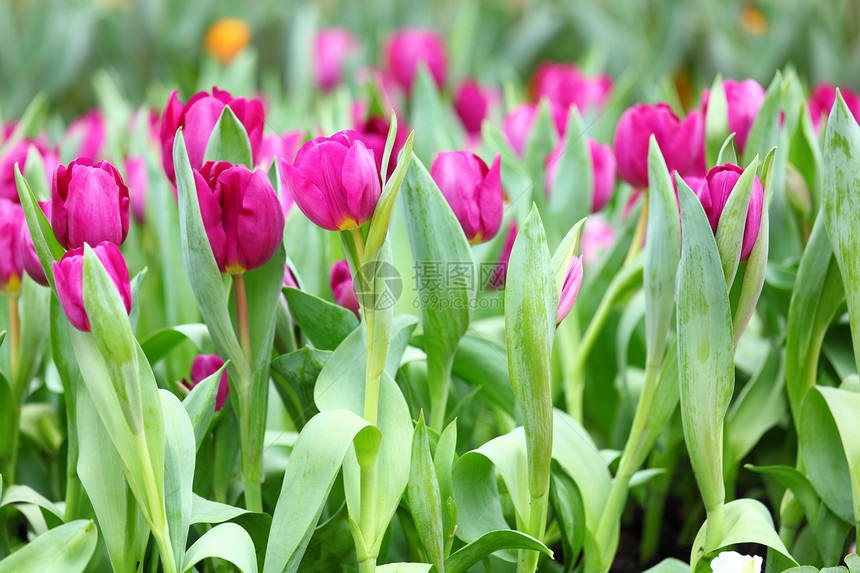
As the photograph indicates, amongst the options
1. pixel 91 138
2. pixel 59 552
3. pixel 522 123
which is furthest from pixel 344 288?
pixel 91 138

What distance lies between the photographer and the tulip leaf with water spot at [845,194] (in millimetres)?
624

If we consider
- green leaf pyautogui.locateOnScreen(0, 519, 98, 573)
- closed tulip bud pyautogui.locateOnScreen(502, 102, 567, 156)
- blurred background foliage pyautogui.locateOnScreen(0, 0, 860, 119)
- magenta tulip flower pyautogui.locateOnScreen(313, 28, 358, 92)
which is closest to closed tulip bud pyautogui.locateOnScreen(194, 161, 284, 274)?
green leaf pyautogui.locateOnScreen(0, 519, 98, 573)

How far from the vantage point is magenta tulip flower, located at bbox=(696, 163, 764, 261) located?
0.57 metres

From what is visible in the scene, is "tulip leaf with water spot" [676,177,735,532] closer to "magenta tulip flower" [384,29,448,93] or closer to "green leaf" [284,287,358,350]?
"green leaf" [284,287,358,350]

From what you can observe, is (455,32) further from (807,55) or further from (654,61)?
(807,55)

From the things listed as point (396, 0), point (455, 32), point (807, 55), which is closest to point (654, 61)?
point (807, 55)

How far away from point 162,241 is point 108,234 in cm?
33

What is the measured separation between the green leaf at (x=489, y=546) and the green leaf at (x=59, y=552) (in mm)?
254

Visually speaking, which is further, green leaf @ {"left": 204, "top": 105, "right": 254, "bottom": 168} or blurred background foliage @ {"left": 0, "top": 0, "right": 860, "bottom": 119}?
blurred background foliage @ {"left": 0, "top": 0, "right": 860, "bottom": 119}

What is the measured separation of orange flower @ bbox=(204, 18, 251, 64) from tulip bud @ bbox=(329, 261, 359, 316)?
5.37ft

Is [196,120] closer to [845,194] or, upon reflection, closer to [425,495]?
[425,495]

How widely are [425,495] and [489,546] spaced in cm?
6

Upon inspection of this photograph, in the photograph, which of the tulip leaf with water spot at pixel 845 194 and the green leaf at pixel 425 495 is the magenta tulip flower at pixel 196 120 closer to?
the green leaf at pixel 425 495

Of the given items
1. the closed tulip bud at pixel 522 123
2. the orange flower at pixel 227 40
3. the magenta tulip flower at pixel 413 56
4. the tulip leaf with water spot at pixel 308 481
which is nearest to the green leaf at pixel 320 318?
the tulip leaf with water spot at pixel 308 481
